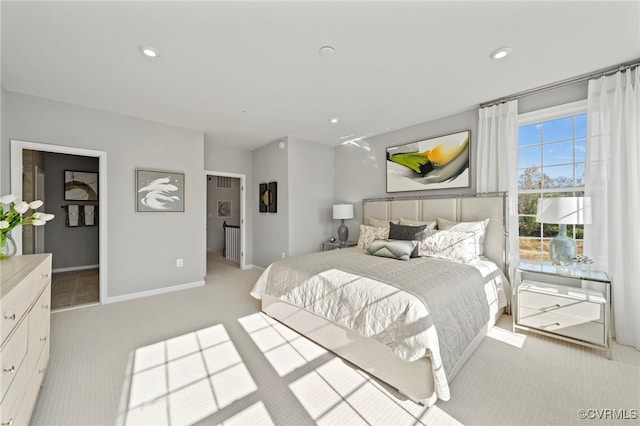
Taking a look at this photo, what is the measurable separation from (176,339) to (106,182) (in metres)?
2.41

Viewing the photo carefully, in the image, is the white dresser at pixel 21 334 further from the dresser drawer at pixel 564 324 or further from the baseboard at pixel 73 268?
the baseboard at pixel 73 268

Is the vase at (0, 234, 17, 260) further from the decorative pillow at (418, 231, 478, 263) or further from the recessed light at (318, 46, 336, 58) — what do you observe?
the decorative pillow at (418, 231, 478, 263)

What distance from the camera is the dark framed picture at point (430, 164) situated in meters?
3.48

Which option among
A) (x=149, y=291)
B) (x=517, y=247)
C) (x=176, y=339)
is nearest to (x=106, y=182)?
(x=149, y=291)

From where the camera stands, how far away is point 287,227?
181 inches

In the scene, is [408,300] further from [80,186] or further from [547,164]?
[80,186]

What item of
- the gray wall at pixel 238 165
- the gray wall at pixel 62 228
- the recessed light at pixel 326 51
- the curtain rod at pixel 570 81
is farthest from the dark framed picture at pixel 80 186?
the curtain rod at pixel 570 81

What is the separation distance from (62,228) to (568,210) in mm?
8028

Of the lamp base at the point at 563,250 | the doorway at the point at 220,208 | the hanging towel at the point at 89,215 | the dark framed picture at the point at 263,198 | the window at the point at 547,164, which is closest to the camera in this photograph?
the lamp base at the point at 563,250

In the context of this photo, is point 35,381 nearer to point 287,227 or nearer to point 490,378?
point 490,378

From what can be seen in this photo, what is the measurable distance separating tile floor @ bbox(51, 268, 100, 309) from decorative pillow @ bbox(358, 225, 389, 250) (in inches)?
149

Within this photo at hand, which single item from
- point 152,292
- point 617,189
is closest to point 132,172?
point 152,292

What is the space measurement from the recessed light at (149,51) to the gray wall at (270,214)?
2.56 meters

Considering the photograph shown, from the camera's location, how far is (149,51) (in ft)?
6.97
